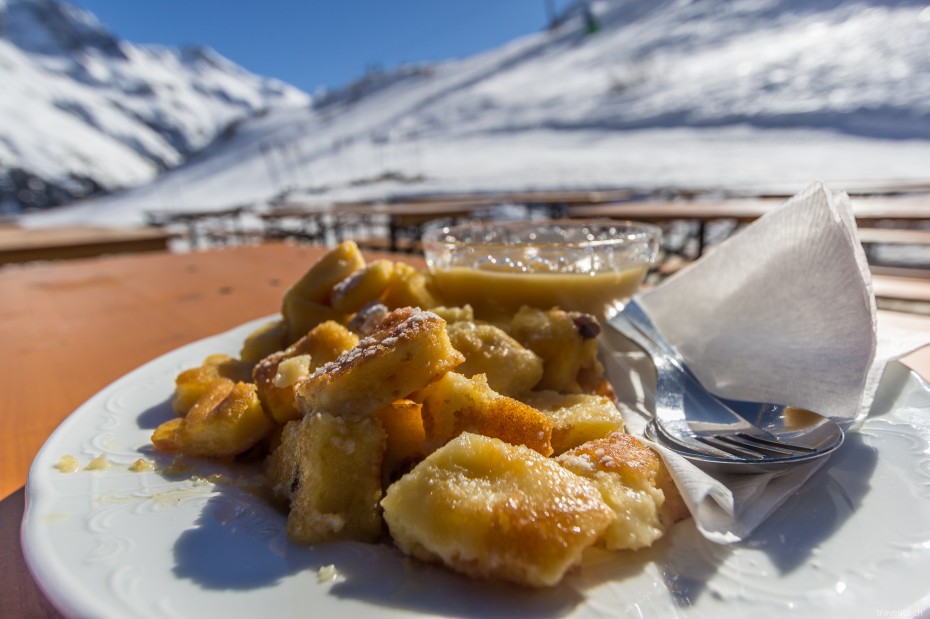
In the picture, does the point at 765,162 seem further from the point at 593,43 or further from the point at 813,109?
the point at 593,43

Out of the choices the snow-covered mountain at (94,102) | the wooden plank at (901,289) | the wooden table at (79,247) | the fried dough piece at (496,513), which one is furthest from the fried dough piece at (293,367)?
the snow-covered mountain at (94,102)

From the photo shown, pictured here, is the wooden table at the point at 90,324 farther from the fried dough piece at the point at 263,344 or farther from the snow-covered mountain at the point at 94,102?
the snow-covered mountain at the point at 94,102

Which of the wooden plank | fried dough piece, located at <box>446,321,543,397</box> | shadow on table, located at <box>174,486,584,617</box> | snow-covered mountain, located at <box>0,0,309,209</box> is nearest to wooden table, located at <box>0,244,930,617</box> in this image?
shadow on table, located at <box>174,486,584,617</box>

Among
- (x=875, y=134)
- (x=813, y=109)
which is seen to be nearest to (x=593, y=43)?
(x=813, y=109)

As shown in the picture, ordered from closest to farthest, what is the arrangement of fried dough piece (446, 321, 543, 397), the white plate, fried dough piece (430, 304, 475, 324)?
the white plate < fried dough piece (446, 321, 543, 397) < fried dough piece (430, 304, 475, 324)

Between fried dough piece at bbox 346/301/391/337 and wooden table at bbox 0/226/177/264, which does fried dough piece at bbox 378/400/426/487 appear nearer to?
fried dough piece at bbox 346/301/391/337

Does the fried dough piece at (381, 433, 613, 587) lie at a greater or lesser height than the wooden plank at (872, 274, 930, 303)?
greater

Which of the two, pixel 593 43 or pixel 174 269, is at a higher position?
pixel 593 43
